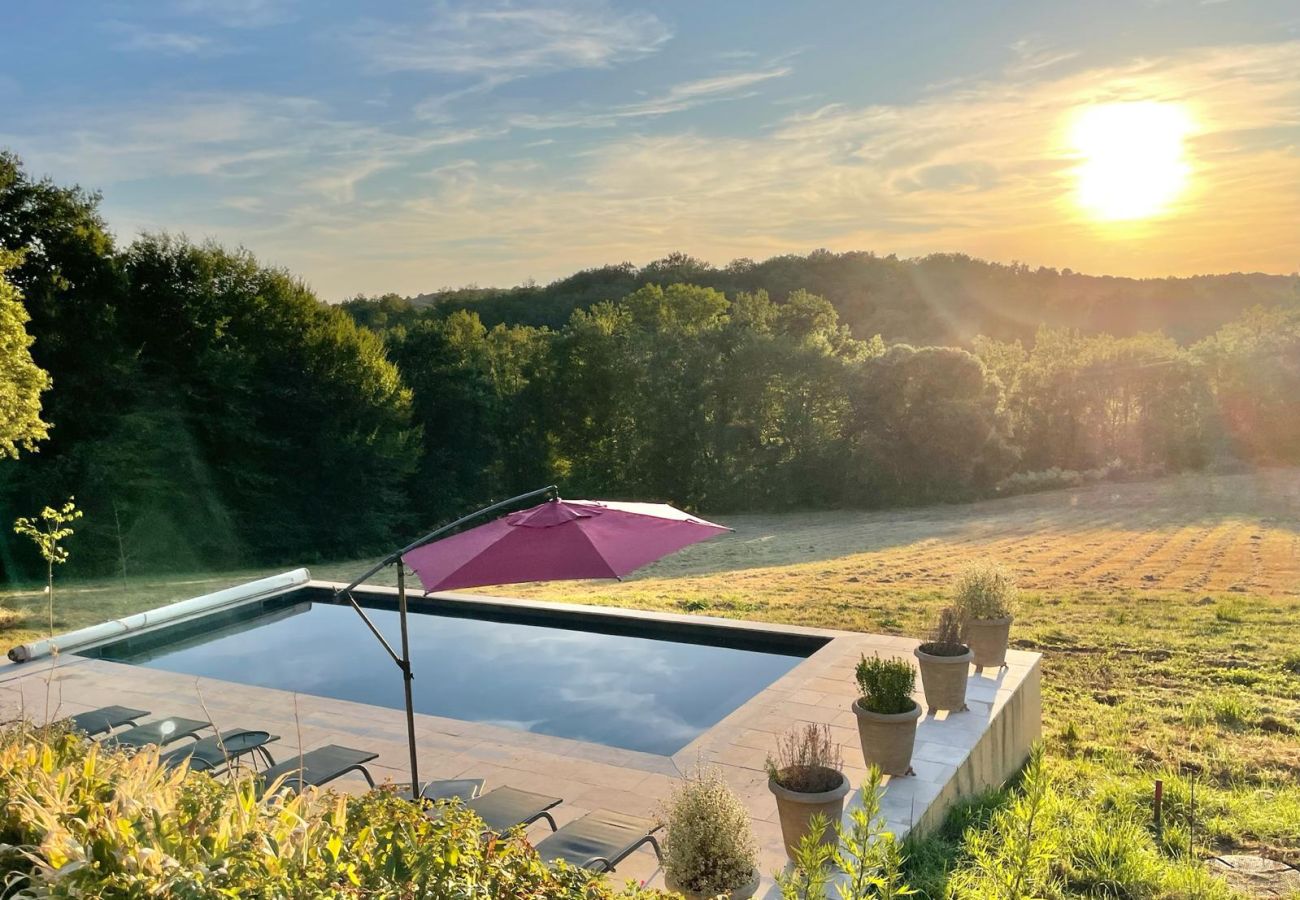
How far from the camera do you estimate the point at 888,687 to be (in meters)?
5.07

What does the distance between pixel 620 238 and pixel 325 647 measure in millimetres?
13867

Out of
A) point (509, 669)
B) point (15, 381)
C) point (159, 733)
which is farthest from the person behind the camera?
point (15, 381)

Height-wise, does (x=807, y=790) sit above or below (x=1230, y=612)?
above

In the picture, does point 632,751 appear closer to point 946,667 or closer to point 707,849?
point 946,667

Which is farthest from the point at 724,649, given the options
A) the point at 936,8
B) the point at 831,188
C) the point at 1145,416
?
the point at 1145,416

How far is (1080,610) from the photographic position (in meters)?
11.9

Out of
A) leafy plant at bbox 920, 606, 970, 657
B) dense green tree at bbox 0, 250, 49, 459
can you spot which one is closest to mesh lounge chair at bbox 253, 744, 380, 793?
leafy plant at bbox 920, 606, 970, 657

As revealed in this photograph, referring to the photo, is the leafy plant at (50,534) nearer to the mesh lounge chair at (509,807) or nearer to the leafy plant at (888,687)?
the mesh lounge chair at (509,807)

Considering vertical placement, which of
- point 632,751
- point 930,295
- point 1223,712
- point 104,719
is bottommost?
point 1223,712

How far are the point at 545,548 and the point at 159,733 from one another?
114 inches

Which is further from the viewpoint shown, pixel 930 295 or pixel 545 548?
pixel 930 295

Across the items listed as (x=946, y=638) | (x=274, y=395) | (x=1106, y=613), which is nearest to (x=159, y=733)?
(x=946, y=638)

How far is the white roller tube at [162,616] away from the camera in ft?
27.5

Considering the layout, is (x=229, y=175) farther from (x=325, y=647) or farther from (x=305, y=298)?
(x=325, y=647)
